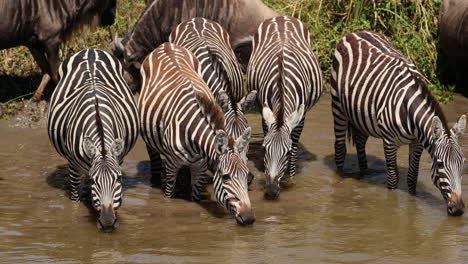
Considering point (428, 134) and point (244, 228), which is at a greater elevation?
point (428, 134)

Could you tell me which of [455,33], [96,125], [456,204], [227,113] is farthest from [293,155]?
[455,33]

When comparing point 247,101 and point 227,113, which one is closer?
point 227,113

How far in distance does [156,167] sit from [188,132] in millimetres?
1390

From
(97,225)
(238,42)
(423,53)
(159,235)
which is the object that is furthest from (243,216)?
(423,53)

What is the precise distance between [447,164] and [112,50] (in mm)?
6262

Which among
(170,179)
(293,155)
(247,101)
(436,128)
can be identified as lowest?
(293,155)

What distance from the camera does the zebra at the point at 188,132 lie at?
26.9 feet

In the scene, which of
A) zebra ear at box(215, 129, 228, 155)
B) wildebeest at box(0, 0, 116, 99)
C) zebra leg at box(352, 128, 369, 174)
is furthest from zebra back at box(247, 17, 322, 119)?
wildebeest at box(0, 0, 116, 99)

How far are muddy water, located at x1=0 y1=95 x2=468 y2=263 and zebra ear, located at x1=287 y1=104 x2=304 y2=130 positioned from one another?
2.66 feet

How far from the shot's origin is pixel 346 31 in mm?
13891

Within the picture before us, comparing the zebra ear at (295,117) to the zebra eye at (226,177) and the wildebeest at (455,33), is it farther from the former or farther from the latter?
the wildebeest at (455,33)

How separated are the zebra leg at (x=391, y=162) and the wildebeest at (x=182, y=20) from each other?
374 cm

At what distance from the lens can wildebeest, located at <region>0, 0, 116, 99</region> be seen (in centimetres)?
1246

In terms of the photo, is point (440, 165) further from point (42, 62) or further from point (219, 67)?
point (42, 62)
